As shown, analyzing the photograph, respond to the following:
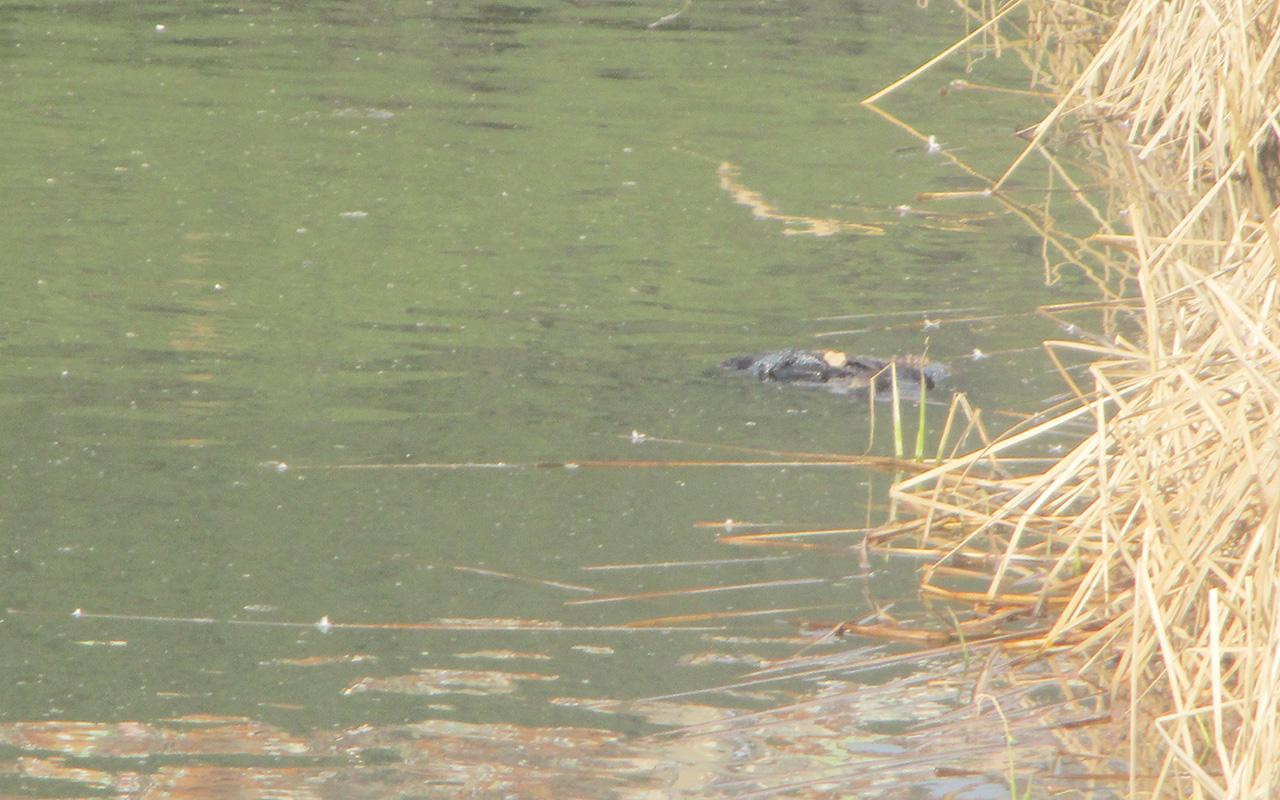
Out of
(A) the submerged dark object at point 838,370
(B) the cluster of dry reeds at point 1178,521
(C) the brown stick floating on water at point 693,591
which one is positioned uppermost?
(B) the cluster of dry reeds at point 1178,521

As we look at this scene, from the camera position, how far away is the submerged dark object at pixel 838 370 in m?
5.06

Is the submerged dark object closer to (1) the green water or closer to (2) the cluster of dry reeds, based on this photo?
(1) the green water

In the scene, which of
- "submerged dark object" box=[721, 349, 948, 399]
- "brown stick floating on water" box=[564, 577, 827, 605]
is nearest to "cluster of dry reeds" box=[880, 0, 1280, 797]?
"brown stick floating on water" box=[564, 577, 827, 605]

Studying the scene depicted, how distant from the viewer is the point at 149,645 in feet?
11.6

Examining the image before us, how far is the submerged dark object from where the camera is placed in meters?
5.06

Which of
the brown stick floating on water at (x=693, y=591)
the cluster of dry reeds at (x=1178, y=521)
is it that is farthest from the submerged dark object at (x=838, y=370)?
the brown stick floating on water at (x=693, y=591)

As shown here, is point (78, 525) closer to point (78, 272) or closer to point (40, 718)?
point (40, 718)

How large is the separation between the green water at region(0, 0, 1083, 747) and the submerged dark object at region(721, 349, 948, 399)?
0.09 m

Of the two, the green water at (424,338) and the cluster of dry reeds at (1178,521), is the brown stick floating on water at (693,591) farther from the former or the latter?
the cluster of dry reeds at (1178,521)

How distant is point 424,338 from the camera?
5508mm

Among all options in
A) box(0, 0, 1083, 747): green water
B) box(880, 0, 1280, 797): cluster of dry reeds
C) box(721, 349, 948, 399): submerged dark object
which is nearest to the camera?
box(880, 0, 1280, 797): cluster of dry reeds

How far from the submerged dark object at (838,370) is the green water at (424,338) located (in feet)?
0.29

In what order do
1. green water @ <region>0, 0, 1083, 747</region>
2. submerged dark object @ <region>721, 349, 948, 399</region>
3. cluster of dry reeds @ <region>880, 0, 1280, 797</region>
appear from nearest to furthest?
1. cluster of dry reeds @ <region>880, 0, 1280, 797</region>
2. green water @ <region>0, 0, 1083, 747</region>
3. submerged dark object @ <region>721, 349, 948, 399</region>

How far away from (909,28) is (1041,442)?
22.4 feet
